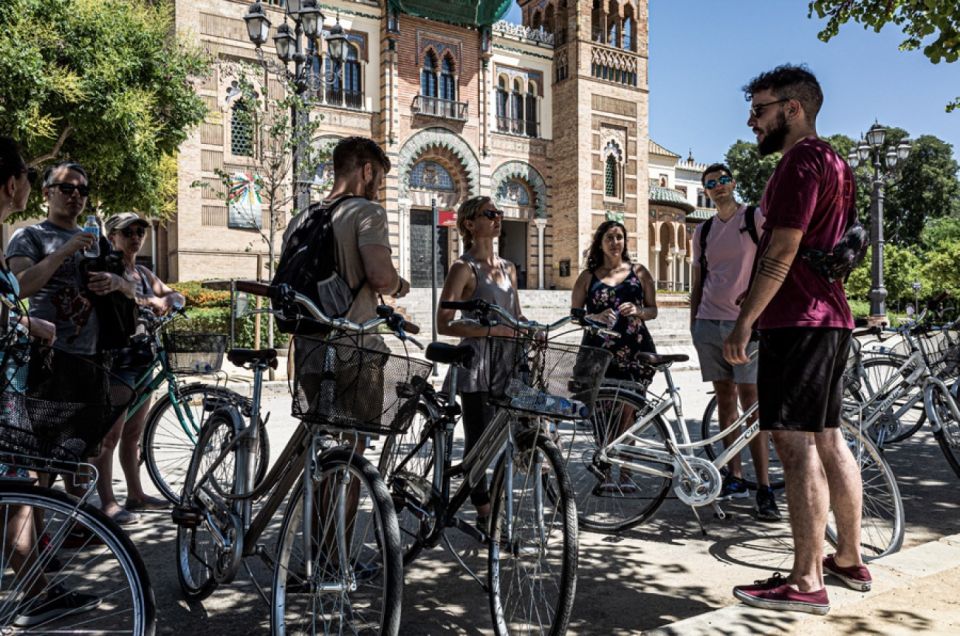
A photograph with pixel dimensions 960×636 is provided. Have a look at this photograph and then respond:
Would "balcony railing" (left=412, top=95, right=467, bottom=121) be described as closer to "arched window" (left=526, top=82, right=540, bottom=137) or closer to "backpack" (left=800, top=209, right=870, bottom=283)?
"arched window" (left=526, top=82, right=540, bottom=137)

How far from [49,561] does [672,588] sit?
268cm

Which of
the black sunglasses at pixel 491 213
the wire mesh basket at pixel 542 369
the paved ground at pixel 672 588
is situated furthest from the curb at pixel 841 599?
the black sunglasses at pixel 491 213

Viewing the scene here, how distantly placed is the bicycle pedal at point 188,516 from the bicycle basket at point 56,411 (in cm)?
97

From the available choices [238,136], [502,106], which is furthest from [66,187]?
Result: [502,106]

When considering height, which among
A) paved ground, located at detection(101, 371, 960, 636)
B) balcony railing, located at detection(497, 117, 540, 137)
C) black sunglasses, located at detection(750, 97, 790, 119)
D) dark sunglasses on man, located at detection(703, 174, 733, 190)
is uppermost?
balcony railing, located at detection(497, 117, 540, 137)

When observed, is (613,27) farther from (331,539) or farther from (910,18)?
(331,539)

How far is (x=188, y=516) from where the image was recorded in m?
3.16

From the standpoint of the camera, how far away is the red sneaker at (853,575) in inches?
128

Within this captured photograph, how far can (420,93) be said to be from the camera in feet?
88.3

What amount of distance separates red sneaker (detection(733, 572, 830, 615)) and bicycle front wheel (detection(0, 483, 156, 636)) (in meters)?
2.35

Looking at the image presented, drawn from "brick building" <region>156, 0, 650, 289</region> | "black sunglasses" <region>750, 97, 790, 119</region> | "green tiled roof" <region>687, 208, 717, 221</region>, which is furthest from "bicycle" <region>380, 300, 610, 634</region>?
"green tiled roof" <region>687, 208, 717, 221</region>

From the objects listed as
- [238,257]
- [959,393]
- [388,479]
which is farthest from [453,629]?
[238,257]

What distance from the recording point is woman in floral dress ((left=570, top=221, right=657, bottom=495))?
200 inches

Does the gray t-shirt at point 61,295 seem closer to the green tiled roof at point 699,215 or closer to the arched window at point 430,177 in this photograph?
the arched window at point 430,177
